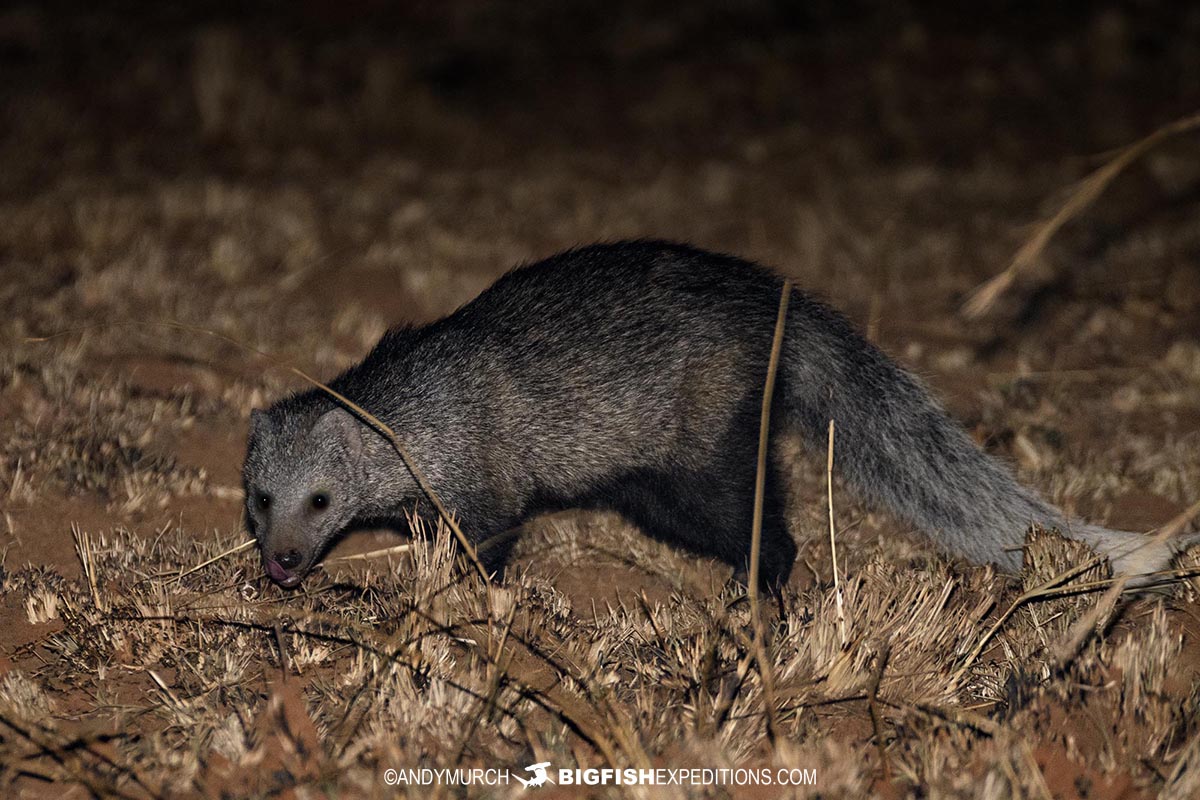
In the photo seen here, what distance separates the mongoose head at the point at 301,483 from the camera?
389 cm

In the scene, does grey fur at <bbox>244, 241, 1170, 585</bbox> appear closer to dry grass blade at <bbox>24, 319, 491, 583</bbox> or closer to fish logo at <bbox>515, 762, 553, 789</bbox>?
dry grass blade at <bbox>24, 319, 491, 583</bbox>

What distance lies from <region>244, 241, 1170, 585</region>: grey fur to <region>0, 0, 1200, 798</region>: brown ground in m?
0.24

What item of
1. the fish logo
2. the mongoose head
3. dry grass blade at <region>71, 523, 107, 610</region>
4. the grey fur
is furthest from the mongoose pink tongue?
the fish logo

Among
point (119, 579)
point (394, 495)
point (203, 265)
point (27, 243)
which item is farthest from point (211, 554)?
point (27, 243)

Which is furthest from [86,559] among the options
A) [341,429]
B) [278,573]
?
[341,429]

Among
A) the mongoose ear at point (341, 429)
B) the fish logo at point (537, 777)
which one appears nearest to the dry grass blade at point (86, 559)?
the mongoose ear at point (341, 429)

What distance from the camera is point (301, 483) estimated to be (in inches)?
154

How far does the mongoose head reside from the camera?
389 centimetres

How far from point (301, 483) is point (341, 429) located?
210 mm

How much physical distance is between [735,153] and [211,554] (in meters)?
7.83

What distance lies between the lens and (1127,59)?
1288 centimetres

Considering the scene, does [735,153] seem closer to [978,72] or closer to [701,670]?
[978,72]

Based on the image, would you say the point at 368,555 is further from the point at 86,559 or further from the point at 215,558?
the point at 86,559

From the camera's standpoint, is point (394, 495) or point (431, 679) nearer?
point (431, 679)
